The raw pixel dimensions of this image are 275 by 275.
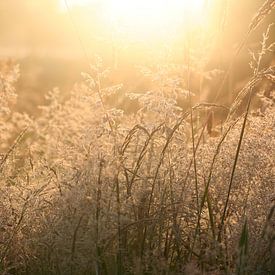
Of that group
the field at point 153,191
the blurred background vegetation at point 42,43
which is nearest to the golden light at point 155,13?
the field at point 153,191

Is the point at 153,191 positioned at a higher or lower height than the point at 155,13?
lower

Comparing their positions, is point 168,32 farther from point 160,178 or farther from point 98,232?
point 98,232

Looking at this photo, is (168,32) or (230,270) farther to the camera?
(168,32)

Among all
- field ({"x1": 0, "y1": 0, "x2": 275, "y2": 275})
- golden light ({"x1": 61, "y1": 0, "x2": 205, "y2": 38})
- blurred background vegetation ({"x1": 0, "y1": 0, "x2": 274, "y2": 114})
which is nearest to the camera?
field ({"x1": 0, "y1": 0, "x2": 275, "y2": 275})

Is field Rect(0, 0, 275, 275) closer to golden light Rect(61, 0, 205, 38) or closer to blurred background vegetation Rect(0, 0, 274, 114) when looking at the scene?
golden light Rect(61, 0, 205, 38)

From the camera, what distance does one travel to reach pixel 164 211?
2586mm

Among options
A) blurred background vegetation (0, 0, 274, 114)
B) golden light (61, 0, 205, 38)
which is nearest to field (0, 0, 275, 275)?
golden light (61, 0, 205, 38)

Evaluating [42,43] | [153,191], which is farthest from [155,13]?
[42,43]

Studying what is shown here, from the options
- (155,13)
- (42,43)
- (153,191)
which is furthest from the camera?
(42,43)

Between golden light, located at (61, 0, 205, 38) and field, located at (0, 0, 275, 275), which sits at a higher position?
golden light, located at (61, 0, 205, 38)

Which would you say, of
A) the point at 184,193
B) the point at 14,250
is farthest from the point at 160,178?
the point at 14,250

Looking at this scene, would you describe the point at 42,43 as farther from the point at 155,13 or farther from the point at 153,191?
the point at 153,191

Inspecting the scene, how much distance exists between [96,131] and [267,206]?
2.34 feet

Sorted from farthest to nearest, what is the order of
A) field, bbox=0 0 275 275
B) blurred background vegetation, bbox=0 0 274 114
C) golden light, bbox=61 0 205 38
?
blurred background vegetation, bbox=0 0 274 114 → golden light, bbox=61 0 205 38 → field, bbox=0 0 275 275
